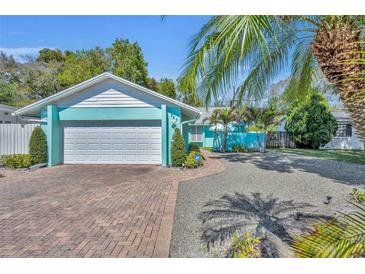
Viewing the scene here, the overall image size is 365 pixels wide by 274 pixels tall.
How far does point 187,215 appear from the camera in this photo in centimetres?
512

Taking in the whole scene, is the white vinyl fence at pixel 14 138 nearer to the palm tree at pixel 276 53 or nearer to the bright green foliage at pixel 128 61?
the palm tree at pixel 276 53

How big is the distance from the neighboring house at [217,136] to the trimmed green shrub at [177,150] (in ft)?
27.0

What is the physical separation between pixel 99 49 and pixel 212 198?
2726 centimetres

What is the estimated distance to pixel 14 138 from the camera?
12.1 metres

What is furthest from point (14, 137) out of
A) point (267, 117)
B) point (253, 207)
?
point (267, 117)

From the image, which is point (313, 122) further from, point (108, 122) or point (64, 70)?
point (64, 70)

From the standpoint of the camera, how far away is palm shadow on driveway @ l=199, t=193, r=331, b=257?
4.04m

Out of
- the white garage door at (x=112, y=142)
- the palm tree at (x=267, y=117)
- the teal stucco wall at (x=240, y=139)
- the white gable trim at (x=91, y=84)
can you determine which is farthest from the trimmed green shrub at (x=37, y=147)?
the palm tree at (x=267, y=117)

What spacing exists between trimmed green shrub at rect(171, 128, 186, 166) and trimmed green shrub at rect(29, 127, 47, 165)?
262 inches

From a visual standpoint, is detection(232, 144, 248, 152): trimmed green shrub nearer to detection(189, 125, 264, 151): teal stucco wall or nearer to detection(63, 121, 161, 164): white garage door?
detection(189, 125, 264, 151): teal stucco wall

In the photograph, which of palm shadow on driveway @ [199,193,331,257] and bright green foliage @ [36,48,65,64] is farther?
bright green foliage @ [36,48,65,64]

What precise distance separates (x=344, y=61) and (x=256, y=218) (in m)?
3.45

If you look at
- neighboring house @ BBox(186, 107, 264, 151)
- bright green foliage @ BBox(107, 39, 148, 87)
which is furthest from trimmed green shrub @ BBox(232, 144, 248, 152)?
bright green foliage @ BBox(107, 39, 148, 87)
